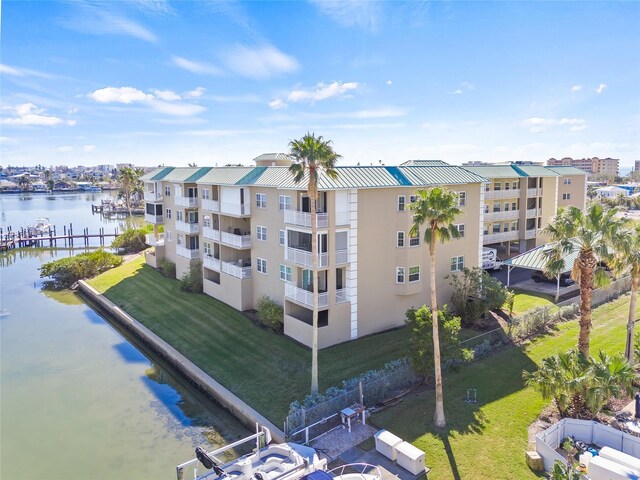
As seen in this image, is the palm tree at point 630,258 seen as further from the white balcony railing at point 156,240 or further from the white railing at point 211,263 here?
the white balcony railing at point 156,240

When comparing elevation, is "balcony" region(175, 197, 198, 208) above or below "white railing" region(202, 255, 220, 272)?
above

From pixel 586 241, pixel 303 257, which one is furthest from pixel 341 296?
pixel 586 241

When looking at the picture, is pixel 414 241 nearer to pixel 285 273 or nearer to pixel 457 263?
pixel 457 263

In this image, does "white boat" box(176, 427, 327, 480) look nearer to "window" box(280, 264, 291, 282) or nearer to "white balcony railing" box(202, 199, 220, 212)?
"window" box(280, 264, 291, 282)

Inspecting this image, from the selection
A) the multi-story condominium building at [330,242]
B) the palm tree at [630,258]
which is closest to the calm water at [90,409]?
the multi-story condominium building at [330,242]

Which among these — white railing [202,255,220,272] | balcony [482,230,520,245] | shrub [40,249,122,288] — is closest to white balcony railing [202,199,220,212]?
white railing [202,255,220,272]
